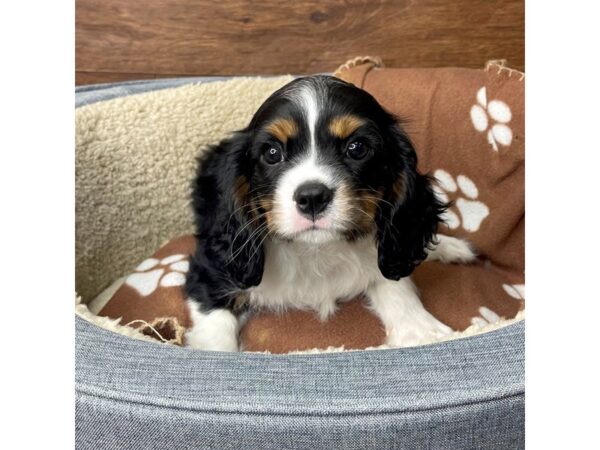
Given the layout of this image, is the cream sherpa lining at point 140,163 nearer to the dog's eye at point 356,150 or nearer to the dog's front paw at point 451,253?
the dog's front paw at point 451,253

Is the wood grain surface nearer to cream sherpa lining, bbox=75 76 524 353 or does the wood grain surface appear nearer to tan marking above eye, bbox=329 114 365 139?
cream sherpa lining, bbox=75 76 524 353

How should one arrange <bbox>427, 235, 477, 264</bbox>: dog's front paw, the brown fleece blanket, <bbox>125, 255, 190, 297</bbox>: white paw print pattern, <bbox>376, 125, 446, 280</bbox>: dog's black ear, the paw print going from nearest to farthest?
<bbox>376, 125, 446, 280</bbox>: dog's black ear
the brown fleece blanket
<bbox>125, 255, 190, 297</bbox>: white paw print pattern
<bbox>427, 235, 477, 264</bbox>: dog's front paw
the paw print

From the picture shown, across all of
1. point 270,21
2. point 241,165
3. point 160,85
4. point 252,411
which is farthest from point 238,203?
point 270,21

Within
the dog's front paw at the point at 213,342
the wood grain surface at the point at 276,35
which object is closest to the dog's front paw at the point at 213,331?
the dog's front paw at the point at 213,342

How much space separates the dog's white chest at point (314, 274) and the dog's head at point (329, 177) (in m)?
0.12

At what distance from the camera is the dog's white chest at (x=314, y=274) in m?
1.95

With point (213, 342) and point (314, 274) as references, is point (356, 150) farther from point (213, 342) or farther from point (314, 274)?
point (213, 342)

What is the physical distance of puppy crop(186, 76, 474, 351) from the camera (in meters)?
1.62

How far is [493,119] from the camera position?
2520mm

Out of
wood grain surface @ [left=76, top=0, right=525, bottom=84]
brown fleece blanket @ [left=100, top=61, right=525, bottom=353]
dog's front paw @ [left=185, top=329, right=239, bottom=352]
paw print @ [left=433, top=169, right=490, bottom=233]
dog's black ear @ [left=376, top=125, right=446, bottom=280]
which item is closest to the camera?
dog's black ear @ [left=376, top=125, right=446, bottom=280]

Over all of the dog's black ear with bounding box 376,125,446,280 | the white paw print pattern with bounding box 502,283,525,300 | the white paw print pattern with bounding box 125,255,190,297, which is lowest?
the white paw print pattern with bounding box 125,255,190,297

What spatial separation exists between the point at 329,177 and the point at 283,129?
20 centimetres

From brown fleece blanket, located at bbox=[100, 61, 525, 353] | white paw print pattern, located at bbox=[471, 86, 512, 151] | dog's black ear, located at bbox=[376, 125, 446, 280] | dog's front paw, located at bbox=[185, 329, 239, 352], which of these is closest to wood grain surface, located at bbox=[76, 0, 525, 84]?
brown fleece blanket, located at bbox=[100, 61, 525, 353]

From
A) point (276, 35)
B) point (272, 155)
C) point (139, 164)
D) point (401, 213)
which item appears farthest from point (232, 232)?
point (276, 35)
